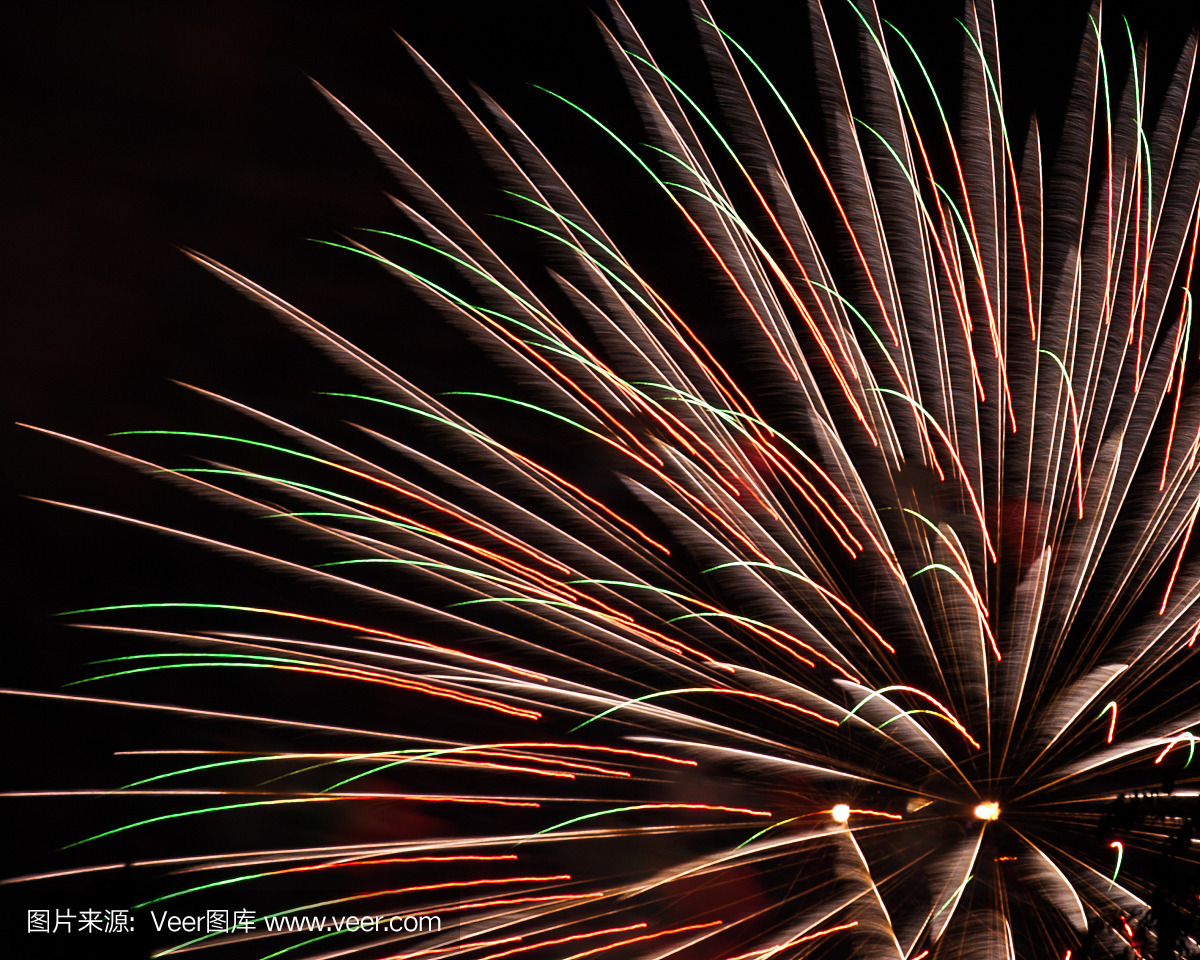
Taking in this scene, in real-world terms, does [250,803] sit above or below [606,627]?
below

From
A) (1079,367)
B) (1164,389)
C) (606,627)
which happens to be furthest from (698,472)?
(1164,389)

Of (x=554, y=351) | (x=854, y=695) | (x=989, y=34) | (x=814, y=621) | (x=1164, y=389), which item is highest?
(x=989, y=34)

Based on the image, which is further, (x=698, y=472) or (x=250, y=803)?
(x=698, y=472)

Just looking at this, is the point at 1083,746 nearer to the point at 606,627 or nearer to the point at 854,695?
the point at 854,695

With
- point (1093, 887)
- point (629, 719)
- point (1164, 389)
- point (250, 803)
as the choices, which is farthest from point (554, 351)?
point (1093, 887)

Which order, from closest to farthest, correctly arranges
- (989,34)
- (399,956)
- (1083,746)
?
(399,956), (1083,746), (989,34)

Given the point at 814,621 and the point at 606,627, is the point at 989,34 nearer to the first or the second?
the point at 814,621

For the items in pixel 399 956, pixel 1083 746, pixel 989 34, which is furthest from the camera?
pixel 989 34

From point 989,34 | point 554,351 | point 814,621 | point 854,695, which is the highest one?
point 989,34

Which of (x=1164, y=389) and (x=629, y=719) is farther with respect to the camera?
(x=1164, y=389)
